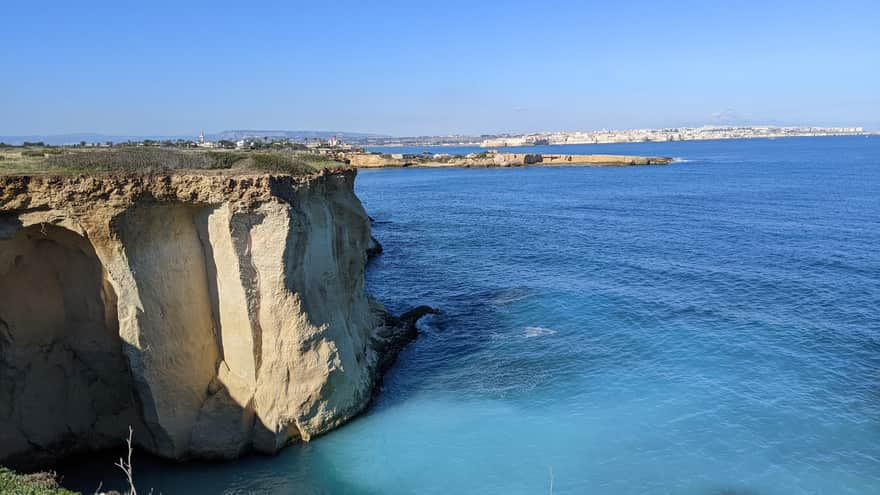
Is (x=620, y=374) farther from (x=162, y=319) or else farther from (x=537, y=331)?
(x=162, y=319)

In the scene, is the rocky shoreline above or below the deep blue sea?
above

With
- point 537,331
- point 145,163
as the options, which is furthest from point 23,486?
point 537,331

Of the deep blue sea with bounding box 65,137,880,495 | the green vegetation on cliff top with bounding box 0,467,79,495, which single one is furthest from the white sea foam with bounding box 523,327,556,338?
the green vegetation on cliff top with bounding box 0,467,79,495

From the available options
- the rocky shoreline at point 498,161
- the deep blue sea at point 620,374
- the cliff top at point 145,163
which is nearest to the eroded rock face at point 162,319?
the cliff top at point 145,163

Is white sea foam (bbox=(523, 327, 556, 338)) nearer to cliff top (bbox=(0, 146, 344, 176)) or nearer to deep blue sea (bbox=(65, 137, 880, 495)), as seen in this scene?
deep blue sea (bbox=(65, 137, 880, 495))

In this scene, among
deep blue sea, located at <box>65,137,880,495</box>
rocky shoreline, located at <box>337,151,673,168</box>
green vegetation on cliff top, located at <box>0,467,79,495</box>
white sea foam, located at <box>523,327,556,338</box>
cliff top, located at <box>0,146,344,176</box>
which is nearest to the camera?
green vegetation on cliff top, located at <box>0,467,79,495</box>

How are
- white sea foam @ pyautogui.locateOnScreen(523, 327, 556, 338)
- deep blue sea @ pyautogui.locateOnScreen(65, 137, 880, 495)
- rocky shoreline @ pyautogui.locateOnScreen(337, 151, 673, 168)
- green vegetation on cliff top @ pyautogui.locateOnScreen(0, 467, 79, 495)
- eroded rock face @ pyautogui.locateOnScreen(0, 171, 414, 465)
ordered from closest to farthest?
green vegetation on cliff top @ pyautogui.locateOnScreen(0, 467, 79, 495), eroded rock face @ pyautogui.locateOnScreen(0, 171, 414, 465), deep blue sea @ pyautogui.locateOnScreen(65, 137, 880, 495), white sea foam @ pyautogui.locateOnScreen(523, 327, 556, 338), rocky shoreline @ pyautogui.locateOnScreen(337, 151, 673, 168)

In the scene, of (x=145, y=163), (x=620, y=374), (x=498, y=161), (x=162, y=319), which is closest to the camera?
(x=162, y=319)
